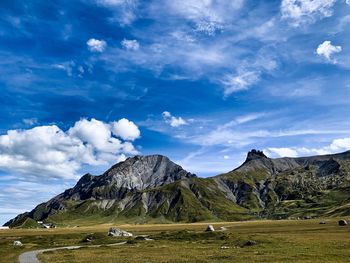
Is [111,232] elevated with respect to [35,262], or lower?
elevated

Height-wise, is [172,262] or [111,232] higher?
[111,232]

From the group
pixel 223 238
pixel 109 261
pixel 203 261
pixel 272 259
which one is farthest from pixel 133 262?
pixel 223 238

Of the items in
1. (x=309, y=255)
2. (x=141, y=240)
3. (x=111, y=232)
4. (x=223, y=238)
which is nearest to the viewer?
(x=309, y=255)

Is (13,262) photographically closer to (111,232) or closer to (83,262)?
(83,262)

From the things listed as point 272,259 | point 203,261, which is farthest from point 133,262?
point 272,259

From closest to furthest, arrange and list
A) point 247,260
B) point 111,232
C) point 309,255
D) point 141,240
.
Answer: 1. point 247,260
2. point 309,255
3. point 141,240
4. point 111,232

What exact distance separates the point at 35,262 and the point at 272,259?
3614cm

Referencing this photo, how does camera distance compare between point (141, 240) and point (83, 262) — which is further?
point (141, 240)

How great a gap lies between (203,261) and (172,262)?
14.9ft

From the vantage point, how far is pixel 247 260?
196 ft

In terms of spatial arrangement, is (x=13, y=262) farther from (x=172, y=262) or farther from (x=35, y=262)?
(x=172, y=262)

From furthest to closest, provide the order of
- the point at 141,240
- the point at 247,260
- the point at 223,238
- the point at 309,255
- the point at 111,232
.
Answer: the point at 111,232, the point at 141,240, the point at 223,238, the point at 309,255, the point at 247,260

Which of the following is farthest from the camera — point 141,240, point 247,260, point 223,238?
point 141,240

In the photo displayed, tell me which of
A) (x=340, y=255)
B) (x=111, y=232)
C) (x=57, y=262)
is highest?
(x=111, y=232)
